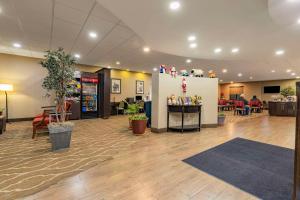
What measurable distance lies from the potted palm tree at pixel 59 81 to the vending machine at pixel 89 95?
15.4ft

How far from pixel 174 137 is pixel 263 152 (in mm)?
2125

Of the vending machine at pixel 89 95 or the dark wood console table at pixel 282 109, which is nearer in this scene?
the vending machine at pixel 89 95

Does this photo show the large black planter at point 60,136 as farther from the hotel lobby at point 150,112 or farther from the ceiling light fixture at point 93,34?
the ceiling light fixture at point 93,34

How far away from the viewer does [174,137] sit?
4.50 meters

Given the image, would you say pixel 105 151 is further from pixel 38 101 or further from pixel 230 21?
pixel 38 101

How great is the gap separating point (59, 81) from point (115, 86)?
6490 millimetres

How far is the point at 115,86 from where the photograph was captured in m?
9.83

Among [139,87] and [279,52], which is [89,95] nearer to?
[139,87]

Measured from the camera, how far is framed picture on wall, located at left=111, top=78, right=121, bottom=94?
9711mm

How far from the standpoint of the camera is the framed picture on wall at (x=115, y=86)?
9711 mm

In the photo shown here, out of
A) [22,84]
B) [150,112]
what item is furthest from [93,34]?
[22,84]

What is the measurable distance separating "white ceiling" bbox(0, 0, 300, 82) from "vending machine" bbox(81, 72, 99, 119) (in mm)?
2324

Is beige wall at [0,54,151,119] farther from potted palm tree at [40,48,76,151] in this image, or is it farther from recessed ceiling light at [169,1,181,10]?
recessed ceiling light at [169,1,181,10]

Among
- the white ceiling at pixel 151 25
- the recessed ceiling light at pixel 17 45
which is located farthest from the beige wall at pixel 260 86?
the recessed ceiling light at pixel 17 45
